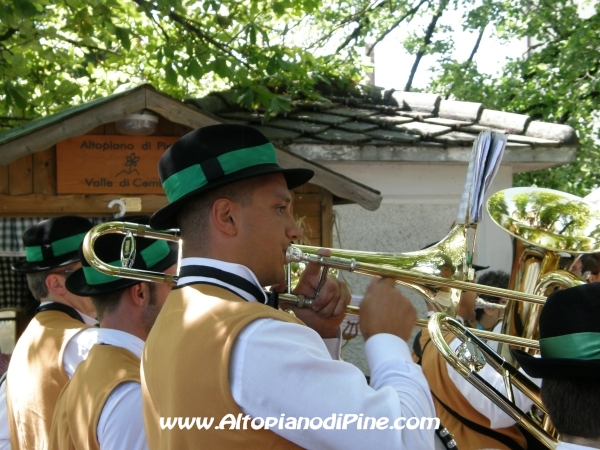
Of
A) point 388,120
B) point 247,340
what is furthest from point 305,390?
point 388,120

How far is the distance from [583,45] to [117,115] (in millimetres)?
6013

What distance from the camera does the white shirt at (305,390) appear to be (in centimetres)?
176

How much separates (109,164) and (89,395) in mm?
3168

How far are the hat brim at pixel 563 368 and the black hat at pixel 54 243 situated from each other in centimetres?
239

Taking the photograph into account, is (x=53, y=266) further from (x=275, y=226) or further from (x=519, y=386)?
(x=519, y=386)

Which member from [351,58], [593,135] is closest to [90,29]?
[351,58]

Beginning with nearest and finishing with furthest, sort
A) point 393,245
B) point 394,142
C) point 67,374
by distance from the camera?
1. point 67,374
2. point 394,142
3. point 393,245

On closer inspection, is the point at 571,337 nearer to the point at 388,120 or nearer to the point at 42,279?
the point at 42,279

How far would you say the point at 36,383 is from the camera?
3008 millimetres

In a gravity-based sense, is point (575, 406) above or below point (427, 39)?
below

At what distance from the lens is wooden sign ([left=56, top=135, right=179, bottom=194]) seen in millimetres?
5273

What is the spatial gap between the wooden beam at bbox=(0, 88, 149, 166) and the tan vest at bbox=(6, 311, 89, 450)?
5.82 feet

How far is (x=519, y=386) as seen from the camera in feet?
8.18

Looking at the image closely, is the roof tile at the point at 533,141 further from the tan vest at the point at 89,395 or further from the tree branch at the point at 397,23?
the tree branch at the point at 397,23
